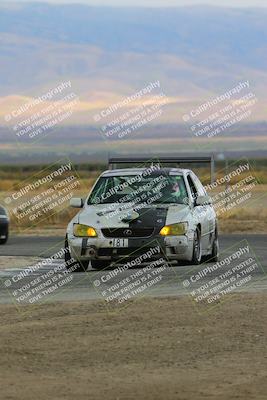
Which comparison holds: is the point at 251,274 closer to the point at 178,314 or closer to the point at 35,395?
the point at 178,314

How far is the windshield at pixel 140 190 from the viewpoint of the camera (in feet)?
74.3

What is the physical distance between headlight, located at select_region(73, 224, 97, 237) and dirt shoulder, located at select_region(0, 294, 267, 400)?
5226 millimetres

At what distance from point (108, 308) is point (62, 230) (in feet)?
80.0

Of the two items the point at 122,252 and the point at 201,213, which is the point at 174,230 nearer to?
the point at 122,252

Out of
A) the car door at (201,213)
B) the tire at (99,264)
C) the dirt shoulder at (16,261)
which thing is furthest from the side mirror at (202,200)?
the dirt shoulder at (16,261)

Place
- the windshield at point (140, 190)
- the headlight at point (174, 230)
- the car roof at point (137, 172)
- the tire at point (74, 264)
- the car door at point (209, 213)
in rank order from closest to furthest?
the headlight at point (174, 230)
the tire at point (74, 264)
the windshield at point (140, 190)
the car roof at point (137, 172)
the car door at point (209, 213)

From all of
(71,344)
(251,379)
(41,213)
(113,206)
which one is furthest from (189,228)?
(41,213)

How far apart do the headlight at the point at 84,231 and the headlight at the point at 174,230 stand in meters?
1.11

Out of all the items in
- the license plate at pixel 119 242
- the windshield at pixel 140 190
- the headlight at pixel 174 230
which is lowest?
the license plate at pixel 119 242

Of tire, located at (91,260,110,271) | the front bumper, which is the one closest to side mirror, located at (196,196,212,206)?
the front bumper

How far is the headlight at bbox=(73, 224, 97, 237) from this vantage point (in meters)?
21.9

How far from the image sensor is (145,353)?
42.0 ft

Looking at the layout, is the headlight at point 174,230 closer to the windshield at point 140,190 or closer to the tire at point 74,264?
the windshield at point 140,190

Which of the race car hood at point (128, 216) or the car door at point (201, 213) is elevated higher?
the race car hood at point (128, 216)
